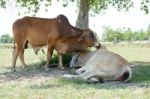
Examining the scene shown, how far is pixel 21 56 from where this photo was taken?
40.1 ft

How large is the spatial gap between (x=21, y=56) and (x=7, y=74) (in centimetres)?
100

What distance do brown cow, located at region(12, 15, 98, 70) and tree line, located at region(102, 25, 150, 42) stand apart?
3670cm

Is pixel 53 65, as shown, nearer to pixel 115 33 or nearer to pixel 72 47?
pixel 72 47

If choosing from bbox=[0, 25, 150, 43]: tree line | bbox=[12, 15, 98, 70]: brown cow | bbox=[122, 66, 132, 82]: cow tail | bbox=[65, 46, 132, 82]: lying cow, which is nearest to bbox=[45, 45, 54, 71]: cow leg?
bbox=[12, 15, 98, 70]: brown cow

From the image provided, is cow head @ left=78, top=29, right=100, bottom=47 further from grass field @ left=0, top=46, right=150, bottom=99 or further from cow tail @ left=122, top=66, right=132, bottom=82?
cow tail @ left=122, top=66, right=132, bottom=82

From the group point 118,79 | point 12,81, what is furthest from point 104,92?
point 12,81

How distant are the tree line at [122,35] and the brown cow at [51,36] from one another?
36.7 meters

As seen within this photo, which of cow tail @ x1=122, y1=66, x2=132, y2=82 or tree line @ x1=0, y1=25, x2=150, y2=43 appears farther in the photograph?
tree line @ x1=0, y1=25, x2=150, y2=43

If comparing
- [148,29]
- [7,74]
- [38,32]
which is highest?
[38,32]

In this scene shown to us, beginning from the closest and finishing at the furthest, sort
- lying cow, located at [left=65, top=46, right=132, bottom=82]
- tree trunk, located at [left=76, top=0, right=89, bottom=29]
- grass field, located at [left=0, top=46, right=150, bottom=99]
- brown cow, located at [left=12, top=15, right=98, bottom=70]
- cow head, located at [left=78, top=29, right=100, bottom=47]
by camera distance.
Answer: grass field, located at [left=0, top=46, right=150, bottom=99]
lying cow, located at [left=65, top=46, right=132, bottom=82]
brown cow, located at [left=12, top=15, right=98, bottom=70]
cow head, located at [left=78, top=29, right=100, bottom=47]
tree trunk, located at [left=76, top=0, right=89, bottom=29]

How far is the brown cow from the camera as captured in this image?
11852 mm

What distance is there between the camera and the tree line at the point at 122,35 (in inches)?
2008

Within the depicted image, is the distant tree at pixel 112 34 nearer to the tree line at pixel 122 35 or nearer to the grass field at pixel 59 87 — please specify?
the tree line at pixel 122 35

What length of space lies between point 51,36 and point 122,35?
40.8 m
